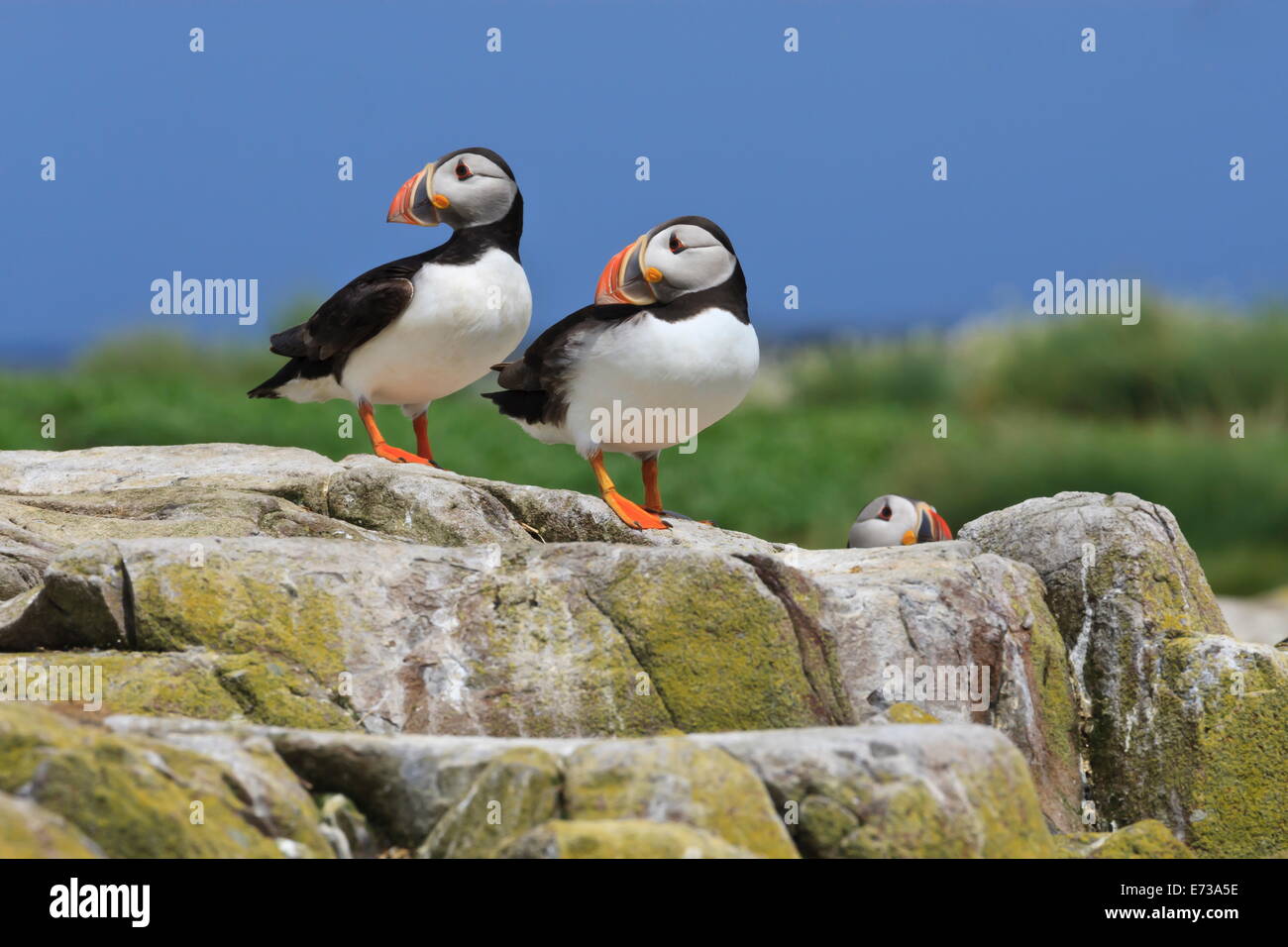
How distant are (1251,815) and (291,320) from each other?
24.8 m

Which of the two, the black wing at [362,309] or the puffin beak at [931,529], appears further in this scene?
the black wing at [362,309]

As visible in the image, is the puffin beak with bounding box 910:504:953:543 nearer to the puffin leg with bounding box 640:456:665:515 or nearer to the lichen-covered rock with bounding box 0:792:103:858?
the puffin leg with bounding box 640:456:665:515

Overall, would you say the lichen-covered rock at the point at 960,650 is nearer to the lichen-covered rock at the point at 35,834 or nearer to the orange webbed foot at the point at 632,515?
the orange webbed foot at the point at 632,515

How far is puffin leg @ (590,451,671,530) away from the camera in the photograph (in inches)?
369

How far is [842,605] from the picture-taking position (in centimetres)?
777

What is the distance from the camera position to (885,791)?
5633 millimetres

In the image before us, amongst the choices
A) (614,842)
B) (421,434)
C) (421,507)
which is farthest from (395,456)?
(614,842)

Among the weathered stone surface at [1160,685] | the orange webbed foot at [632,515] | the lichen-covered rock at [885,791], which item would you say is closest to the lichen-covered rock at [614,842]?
the lichen-covered rock at [885,791]

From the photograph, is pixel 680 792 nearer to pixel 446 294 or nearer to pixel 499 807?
pixel 499 807

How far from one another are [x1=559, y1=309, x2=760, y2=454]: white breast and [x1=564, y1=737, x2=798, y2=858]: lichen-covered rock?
12.1 ft

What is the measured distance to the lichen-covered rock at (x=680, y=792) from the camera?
543 cm

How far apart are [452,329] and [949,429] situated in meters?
22.1

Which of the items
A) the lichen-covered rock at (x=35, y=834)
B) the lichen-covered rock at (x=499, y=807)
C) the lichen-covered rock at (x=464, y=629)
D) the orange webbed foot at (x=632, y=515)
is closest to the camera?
the lichen-covered rock at (x=35, y=834)

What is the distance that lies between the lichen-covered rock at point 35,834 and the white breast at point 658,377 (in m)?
4.67
